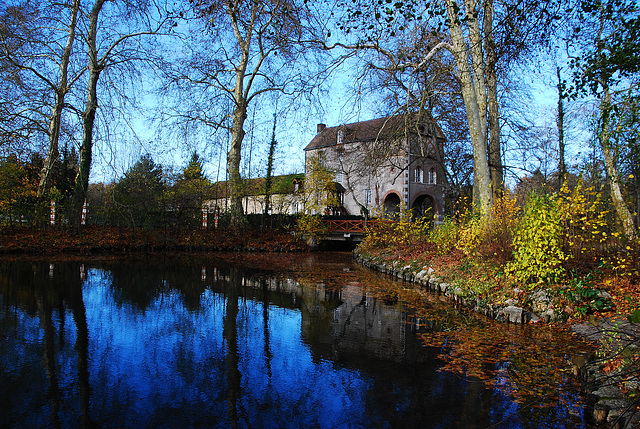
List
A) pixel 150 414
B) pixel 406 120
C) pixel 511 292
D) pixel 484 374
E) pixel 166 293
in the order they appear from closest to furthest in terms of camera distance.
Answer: pixel 150 414
pixel 484 374
pixel 511 292
pixel 166 293
pixel 406 120

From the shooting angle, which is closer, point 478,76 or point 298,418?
point 298,418

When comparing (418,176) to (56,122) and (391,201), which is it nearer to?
(391,201)

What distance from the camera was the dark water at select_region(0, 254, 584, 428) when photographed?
3604 millimetres

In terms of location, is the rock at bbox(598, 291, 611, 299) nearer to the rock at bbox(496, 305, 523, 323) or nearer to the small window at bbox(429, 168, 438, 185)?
the rock at bbox(496, 305, 523, 323)

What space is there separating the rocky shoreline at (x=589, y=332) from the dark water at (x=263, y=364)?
0.24 metres

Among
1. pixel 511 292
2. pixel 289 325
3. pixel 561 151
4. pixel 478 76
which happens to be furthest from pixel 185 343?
pixel 561 151

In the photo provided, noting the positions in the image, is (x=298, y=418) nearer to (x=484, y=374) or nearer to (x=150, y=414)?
(x=150, y=414)

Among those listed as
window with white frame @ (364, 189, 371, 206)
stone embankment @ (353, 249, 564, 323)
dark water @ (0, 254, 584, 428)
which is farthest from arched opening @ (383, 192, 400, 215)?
dark water @ (0, 254, 584, 428)

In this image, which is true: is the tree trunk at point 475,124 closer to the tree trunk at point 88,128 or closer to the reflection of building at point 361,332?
the reflection of building at point 361,332

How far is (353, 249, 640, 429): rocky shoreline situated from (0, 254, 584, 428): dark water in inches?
9.3

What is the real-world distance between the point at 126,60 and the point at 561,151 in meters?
20.6

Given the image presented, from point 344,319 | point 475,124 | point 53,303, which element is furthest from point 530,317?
point 53,303

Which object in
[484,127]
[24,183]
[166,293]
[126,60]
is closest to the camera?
[166,293]

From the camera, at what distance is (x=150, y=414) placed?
3.50 meters
